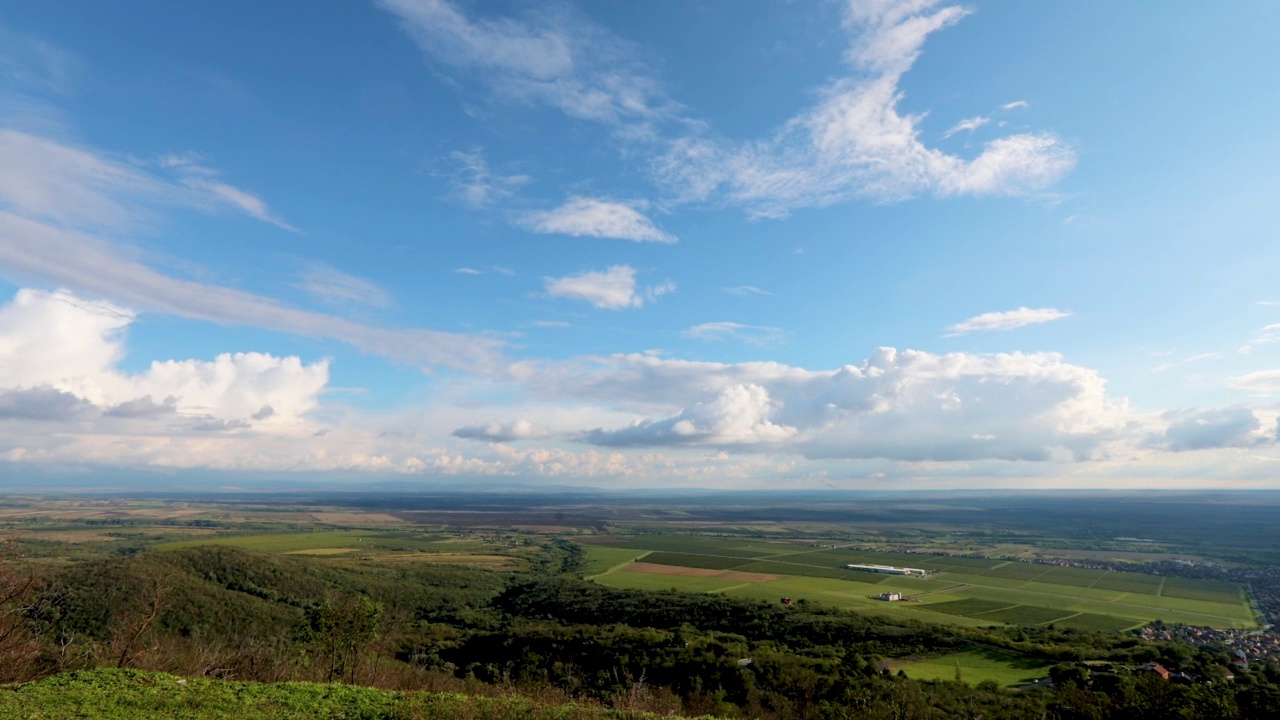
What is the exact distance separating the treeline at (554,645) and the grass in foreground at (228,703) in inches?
234

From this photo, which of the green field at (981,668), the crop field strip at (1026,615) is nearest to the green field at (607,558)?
the crop field strip at (1026,615)

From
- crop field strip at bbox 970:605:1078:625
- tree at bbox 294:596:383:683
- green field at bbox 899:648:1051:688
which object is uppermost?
tree at bbox 294:596:383:683

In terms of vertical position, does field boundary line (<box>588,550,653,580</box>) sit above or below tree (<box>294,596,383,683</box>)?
below

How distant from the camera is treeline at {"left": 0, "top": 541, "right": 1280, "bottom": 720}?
35.4m

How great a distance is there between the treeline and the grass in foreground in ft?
19.5

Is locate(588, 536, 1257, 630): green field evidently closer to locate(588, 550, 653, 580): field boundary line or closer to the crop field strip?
the crop field strip

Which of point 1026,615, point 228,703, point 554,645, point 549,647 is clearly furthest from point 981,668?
point 228,703

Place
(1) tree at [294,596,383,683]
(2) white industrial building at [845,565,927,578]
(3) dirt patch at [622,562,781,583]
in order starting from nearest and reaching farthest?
(1) tree at [294,596,383,683] → (3) dirt patch at [622,562,781,583] → (2) white industrial building at [845,565,927,578]

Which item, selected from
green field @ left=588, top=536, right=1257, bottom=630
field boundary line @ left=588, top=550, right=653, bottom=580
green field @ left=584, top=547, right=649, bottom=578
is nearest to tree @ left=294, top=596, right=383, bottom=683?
green field @ left=588, top=536, right=1257, bottom=630

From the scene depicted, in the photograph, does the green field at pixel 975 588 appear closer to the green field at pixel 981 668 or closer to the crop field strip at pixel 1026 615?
the crop field strip at pixel 1026 615

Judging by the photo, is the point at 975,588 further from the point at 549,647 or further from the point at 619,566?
the point at 549,647

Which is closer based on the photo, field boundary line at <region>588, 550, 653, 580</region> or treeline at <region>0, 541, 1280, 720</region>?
treeline at <region>0, 541, 1280, 720</region>

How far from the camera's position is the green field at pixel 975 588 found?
3253 inches

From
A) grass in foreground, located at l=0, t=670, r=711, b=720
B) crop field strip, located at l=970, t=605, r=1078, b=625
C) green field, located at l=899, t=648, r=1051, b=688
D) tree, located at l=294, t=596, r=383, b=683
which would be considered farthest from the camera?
crop field strip, located at l=970, t=605, r=1078, b=625
